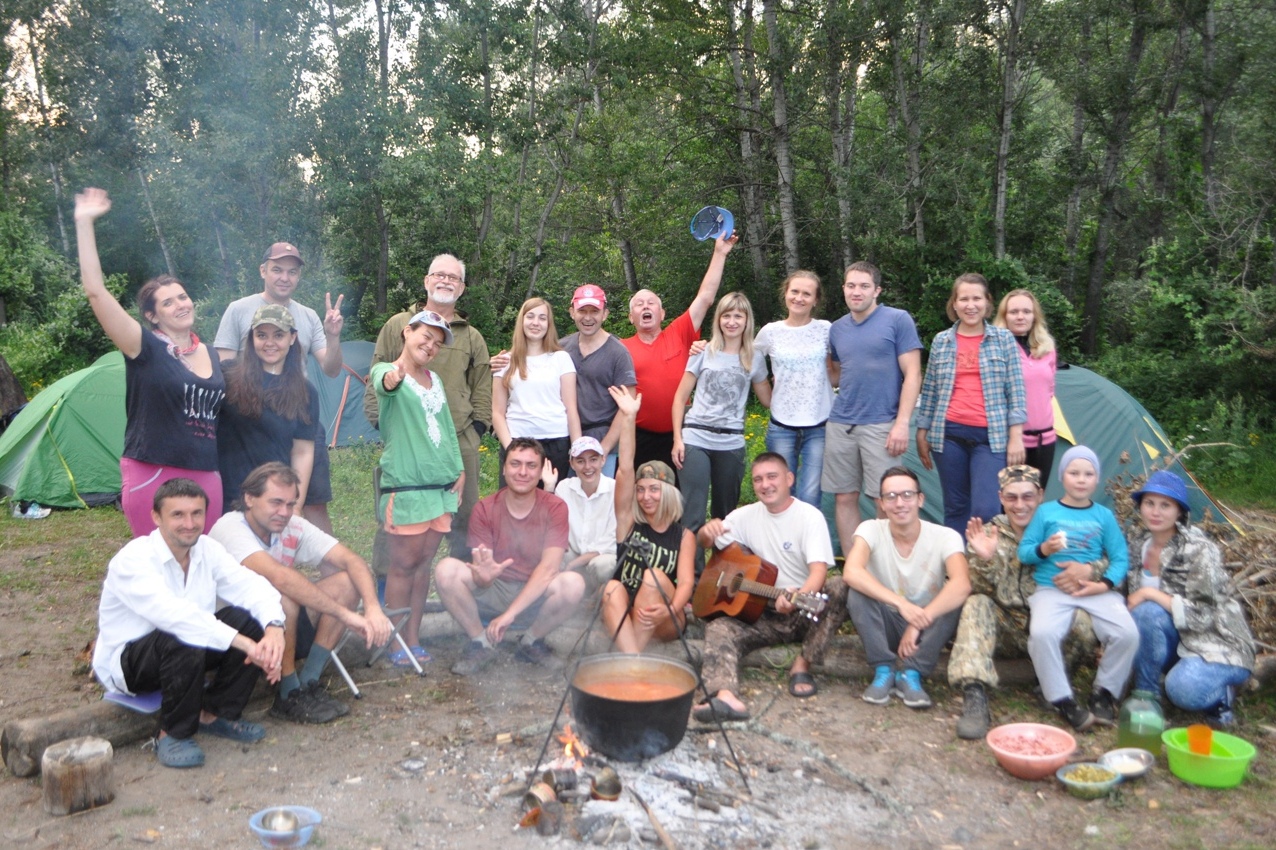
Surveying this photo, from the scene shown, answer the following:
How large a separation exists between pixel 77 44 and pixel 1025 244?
19287 millimetres

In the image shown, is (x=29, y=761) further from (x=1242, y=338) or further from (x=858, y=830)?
(x=1242, y=338)

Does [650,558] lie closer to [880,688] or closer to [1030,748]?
[880,688]

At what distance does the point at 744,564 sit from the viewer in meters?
4.94

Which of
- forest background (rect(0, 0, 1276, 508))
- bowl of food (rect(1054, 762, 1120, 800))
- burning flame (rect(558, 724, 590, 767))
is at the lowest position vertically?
bowl of food (rect(1054, 762, 1120, 800))

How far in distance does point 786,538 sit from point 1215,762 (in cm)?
206

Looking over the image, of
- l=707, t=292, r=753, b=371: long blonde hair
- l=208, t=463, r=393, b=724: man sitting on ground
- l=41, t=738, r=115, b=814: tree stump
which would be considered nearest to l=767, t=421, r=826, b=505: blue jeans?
l=707, t=292, r=753, b=371: long blonde hair

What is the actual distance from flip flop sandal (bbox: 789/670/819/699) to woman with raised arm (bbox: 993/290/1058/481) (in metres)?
1.75

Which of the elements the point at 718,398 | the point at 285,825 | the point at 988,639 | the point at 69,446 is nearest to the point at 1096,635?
the point at 988,639

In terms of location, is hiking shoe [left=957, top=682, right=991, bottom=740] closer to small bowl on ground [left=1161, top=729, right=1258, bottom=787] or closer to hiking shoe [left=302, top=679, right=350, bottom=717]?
small bowl on ground [left=1161, top=729, right=1258, bottom=787]

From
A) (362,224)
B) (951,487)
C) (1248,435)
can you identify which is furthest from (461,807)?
(362,224)

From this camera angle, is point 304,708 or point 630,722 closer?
point 630,722

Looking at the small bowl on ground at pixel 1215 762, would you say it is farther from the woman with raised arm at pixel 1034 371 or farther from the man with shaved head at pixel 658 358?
the man with shaved head at pixel 658 358

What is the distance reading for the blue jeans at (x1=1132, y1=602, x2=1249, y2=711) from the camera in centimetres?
414

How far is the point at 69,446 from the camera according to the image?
937cm
